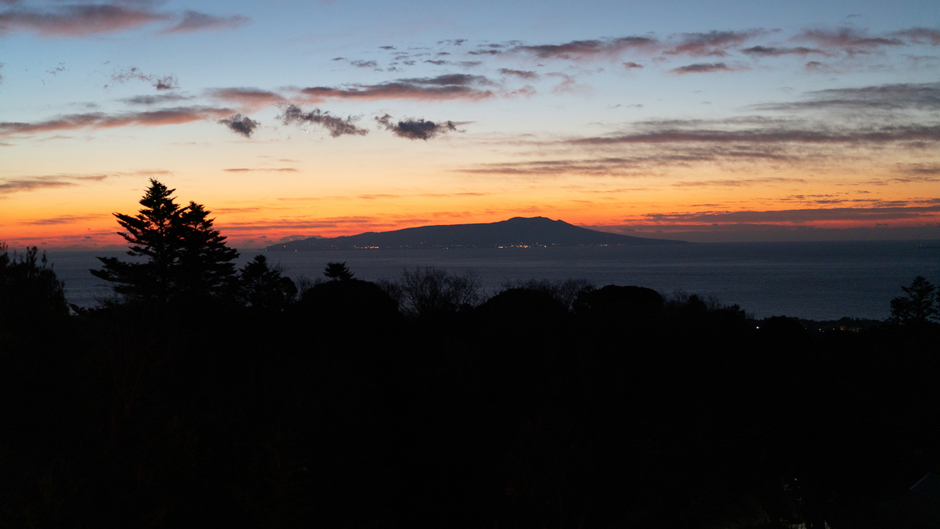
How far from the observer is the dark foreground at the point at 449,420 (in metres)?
7.18

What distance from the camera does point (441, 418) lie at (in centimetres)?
1541

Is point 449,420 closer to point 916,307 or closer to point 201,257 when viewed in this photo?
point 201,257

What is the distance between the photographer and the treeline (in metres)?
7.20

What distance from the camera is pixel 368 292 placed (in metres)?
26.8

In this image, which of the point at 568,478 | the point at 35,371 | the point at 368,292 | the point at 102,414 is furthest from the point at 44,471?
the point at 368,292

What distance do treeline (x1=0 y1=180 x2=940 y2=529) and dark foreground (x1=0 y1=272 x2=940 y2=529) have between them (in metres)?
0.05

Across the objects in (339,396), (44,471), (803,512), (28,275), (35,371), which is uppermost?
(28,275)

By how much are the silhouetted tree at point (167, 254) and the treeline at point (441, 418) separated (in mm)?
13919

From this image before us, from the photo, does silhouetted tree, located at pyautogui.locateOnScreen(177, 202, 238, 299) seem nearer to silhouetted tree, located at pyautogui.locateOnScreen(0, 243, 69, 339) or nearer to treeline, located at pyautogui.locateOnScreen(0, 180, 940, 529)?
treeline, located at pyautogui.locateOnScreen(0, 180, 940, 529)

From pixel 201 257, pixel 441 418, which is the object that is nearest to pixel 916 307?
pixel 441 418

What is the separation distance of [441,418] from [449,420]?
0.69ft

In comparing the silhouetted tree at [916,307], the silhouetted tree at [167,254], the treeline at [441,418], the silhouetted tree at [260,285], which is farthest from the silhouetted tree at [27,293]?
the silhouetted tree at [916,307]

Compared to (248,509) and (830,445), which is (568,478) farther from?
(830,445)

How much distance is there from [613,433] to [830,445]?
5087mm
